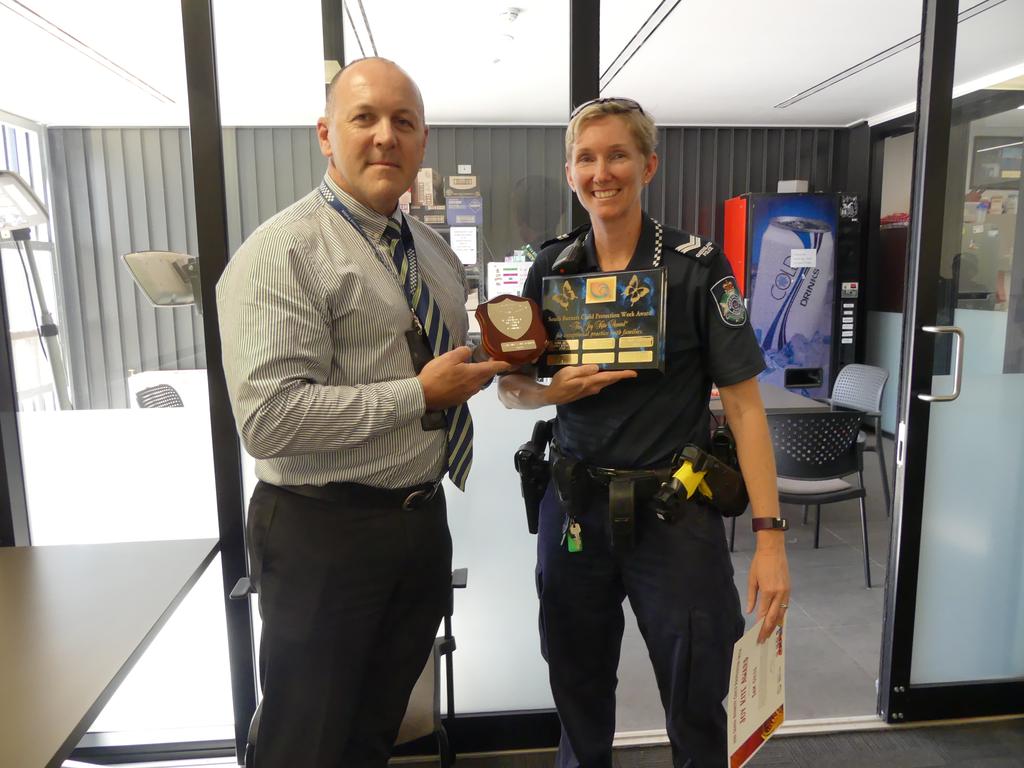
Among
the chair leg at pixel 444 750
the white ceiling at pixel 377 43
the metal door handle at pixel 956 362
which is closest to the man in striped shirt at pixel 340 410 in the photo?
the white ceiling at pixel 377 43

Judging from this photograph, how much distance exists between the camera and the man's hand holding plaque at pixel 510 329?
1193 mm

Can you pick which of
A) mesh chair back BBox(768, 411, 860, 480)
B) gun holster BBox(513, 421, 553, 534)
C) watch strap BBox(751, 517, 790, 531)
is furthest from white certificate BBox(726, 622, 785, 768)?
mesh chair back BBox(768, 411, 860, 480)

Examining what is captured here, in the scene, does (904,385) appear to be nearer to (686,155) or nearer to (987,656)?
(987,656)

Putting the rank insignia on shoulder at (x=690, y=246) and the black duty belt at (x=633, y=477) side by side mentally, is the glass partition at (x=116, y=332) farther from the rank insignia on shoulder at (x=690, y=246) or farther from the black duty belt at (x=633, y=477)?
the rank insignia on shoulder at (x=690, y=246)

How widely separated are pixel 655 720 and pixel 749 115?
5.11 m

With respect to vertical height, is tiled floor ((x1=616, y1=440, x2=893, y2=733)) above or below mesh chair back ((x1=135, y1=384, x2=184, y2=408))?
below

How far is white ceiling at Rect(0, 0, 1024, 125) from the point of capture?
1641 millimetres

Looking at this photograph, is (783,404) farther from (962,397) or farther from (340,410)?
(340,410)

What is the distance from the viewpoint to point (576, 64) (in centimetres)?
166

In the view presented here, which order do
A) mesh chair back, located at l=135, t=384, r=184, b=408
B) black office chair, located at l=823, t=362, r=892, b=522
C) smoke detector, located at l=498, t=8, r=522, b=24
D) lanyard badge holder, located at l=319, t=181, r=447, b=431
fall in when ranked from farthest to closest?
black office chair, located at l=823, t=362, r=892, b=522
smoke detector, located at l=498, t=8, r=522, b=24
mesh chair back, located at l=135, t=384, r=184, b=408
lanyard badge holder, located at l=319, t=181, r=447, b=431

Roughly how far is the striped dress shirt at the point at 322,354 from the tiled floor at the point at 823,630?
4.70 feet

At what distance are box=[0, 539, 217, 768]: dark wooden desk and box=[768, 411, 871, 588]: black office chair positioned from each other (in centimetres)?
226

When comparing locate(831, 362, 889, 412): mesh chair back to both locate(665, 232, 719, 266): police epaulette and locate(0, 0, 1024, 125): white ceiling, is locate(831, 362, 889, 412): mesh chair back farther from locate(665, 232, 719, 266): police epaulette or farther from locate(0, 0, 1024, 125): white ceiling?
locate(665, 232, 719, 266): police epaulette

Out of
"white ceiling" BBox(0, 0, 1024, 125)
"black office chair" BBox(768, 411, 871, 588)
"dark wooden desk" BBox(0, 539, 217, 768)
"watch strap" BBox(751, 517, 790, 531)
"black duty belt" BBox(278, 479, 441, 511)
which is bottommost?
"black office chair" BBox(768, 411, 871, 588)
